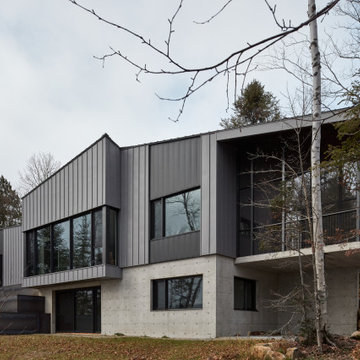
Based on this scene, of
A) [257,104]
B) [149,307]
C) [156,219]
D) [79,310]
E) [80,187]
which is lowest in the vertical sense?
[79,310]

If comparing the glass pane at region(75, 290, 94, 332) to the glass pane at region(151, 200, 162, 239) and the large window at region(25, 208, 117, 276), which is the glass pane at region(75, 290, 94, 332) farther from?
the glass pane at region(151, 200, 162, 239)

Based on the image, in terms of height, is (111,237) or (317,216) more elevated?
(317,216)

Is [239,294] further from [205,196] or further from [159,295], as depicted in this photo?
[205,196]

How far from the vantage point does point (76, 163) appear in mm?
18688

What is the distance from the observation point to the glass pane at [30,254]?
68.3 feet

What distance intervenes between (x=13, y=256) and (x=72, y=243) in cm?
669

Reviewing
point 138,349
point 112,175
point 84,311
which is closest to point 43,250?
point 84,311

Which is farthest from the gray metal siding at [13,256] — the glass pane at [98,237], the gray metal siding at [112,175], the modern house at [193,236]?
the gray metal siding at [112,175]

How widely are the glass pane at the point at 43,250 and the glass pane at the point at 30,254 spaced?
0.38 metres

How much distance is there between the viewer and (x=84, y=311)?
62.7 feet

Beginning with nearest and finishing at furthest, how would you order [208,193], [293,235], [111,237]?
[293,235], [208,193], [111,237]

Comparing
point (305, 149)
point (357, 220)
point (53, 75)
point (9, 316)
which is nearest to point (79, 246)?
point (9, 316)

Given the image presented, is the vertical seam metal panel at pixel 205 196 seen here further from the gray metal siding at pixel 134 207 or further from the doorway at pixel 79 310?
the doorway at pixel 79 310

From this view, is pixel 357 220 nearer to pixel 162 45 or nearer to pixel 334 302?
pixel 334 302
